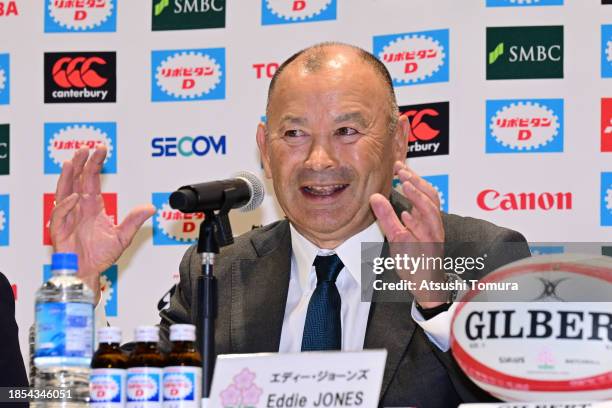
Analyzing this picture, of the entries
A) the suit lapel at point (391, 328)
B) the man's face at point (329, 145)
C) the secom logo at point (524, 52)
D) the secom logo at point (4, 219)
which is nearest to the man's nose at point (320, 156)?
the man's face at point (329, 145)

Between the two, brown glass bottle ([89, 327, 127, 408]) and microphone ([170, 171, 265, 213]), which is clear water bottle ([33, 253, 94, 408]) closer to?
brown glass bottle ([89, 327, 127, 408])

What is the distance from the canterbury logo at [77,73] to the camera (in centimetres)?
439

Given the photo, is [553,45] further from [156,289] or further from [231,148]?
[156,289]

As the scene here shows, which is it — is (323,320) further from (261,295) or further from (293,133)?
(293,133)

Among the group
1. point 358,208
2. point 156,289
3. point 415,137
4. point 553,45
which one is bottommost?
point 156,289

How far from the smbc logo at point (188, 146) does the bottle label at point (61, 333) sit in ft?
8.28

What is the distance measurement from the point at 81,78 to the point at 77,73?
31mm

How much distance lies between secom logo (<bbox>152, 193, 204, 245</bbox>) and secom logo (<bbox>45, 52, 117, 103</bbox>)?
0.52 meters

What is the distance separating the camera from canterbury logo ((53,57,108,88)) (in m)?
4.39

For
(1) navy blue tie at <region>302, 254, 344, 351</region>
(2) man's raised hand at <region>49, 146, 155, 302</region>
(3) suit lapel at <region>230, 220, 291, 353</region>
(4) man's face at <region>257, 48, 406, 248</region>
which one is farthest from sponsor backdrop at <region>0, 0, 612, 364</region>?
(2) man's raised hand at <region>49, 146, 155, 302</region>

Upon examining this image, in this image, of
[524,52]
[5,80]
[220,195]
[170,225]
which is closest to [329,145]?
[220,195]

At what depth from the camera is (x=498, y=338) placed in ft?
5.42

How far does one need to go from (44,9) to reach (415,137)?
5.82ft

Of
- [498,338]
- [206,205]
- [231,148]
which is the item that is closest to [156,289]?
[231,148]
